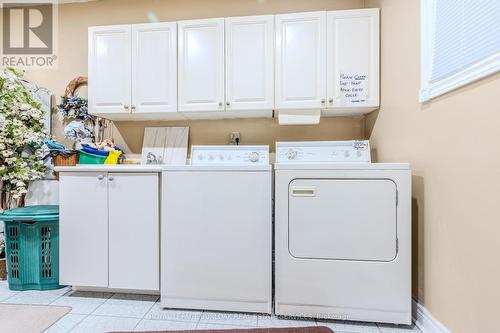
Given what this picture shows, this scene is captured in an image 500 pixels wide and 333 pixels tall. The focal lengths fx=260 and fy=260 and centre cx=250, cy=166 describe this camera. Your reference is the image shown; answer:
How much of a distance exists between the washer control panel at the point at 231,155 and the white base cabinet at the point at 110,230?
519 mm

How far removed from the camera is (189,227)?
1.74 meters

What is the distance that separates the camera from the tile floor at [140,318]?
1588 mm

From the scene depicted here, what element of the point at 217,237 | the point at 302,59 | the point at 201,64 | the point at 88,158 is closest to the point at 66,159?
the point at 88,158

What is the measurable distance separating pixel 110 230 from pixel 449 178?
2.15m

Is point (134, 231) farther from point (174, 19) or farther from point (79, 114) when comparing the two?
point (174, 19)

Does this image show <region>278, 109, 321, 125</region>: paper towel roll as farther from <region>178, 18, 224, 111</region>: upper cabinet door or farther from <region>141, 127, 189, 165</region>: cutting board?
<region>141, 127, 189, 165</region>: cutting board

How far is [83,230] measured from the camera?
1912 millimetres

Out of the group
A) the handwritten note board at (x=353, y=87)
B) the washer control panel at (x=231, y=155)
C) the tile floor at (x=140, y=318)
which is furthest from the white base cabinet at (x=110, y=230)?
the handwritten note board at (x=353, y=87)

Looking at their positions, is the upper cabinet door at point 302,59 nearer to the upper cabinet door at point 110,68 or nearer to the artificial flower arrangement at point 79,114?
the upper cabinet door at point 110,68

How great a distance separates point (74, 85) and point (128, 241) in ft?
6.06

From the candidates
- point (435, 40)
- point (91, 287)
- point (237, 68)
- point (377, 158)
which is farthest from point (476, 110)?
point (91, 287)

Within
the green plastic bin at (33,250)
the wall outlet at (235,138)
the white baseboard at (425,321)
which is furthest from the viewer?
the wall outlet at (235,138)

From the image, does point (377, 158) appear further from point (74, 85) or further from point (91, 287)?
point (74, 85)

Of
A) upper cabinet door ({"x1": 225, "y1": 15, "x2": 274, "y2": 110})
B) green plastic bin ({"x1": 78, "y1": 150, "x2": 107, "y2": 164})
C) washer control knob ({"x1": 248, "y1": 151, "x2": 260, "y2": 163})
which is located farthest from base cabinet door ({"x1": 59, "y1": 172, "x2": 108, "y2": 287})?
upper cabinet door ({"x1": 225, "y1": 15, "x2": 274, "y2": 110})
